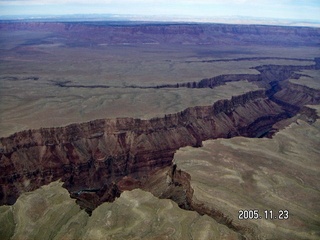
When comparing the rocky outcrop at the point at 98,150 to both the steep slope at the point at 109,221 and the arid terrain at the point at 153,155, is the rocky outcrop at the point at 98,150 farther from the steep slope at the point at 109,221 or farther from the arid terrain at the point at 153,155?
the steep slope at the point at 109,221

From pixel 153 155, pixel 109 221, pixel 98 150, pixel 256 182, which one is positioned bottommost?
pixel 153 155

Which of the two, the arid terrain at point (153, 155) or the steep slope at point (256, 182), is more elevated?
the steep slope at point (256, 182)

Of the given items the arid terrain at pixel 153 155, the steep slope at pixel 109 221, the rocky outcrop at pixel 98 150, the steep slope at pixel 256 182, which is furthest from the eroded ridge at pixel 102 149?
the steep slope at pixel 256 182

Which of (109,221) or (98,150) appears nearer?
(109,221)

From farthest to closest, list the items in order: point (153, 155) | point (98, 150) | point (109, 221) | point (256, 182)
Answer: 1. point (153, 155)
2. point (98, 150)
3. point (256, 182)
4. point (109, 221)

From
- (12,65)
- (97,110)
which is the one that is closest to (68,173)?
(97,110)

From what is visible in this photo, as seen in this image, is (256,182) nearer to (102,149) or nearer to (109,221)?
(109,221)

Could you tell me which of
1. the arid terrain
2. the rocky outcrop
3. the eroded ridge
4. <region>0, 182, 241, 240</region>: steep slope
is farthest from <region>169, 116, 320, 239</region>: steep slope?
the rocky outcrop

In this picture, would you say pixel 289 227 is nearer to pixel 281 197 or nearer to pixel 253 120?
pixel 281 197

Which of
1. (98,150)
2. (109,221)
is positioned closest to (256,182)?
(109,221)

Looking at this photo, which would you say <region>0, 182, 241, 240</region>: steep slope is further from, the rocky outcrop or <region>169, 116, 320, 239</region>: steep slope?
the rocky outcrop
